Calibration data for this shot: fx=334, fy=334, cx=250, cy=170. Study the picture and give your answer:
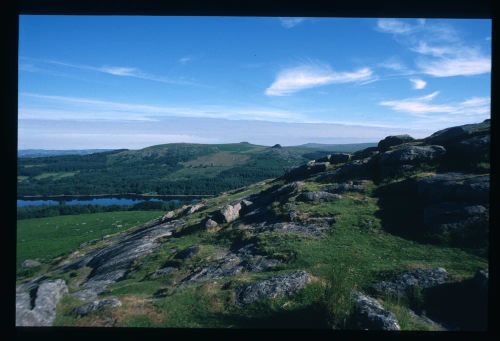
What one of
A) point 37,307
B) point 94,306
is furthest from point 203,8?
point 94,306

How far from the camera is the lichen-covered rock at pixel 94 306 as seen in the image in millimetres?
12484

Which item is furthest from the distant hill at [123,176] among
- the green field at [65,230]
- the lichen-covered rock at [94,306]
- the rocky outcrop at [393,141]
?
the lichen-covered rock at [94,306]

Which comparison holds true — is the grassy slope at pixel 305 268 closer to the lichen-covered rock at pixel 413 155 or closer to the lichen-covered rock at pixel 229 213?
the lichen-covered rock at pixel 229 213

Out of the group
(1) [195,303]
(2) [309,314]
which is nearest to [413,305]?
(2) [309,314]

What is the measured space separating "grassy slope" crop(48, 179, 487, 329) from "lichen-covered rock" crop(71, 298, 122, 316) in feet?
1.22

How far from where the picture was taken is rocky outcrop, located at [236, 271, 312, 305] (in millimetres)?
13258

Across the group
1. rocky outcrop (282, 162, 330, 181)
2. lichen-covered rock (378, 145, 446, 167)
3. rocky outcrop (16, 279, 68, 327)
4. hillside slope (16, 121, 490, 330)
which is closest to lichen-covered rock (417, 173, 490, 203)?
hillside slope (16, 121, 490, 330)

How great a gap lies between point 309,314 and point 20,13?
11822mm

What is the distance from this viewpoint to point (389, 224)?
22.2 m

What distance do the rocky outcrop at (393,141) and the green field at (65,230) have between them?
49674mm

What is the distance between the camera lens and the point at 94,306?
518 inches
